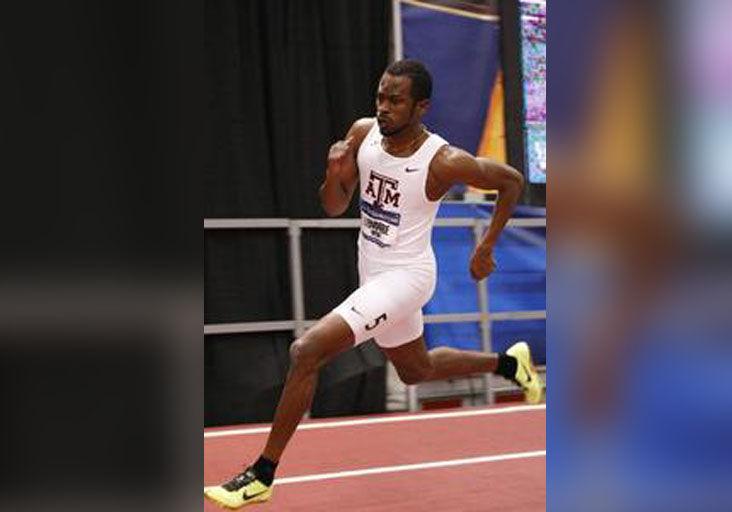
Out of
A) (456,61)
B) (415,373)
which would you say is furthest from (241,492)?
(456,61)

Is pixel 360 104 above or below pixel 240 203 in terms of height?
above

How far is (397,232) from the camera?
4473 mm

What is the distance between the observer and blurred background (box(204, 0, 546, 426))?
23.1ft

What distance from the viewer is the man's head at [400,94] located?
4340 millimetres

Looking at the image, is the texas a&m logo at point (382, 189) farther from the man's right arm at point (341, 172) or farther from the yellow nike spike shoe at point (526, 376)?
the yellow nike spike shoe at point (526, 376)

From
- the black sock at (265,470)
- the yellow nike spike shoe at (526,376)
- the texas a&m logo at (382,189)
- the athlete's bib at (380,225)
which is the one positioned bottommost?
the black sock at (265,470)

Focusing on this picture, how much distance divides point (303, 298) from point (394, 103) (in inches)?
125

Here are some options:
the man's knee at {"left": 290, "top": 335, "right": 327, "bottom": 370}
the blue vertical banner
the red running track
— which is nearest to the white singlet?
the man's knee at {"left": 290, "top": 335, "right": 327, "bottom": 370}
